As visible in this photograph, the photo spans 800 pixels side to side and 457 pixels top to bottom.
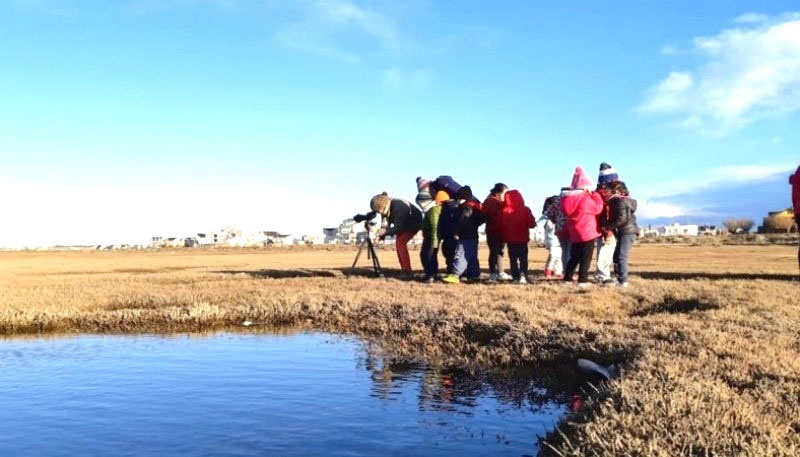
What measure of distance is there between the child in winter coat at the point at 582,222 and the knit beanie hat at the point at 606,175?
1.80 feet

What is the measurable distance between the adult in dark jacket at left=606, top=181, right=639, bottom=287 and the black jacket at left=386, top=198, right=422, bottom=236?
484cm

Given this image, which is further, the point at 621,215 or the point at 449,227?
the point at 449,227

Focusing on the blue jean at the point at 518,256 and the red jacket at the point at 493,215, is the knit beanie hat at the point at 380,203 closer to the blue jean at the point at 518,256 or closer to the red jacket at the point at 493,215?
the red jacket at the point at 493,215

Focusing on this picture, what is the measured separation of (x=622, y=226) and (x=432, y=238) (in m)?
4.09

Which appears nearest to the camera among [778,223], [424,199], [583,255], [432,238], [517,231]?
[583,255]

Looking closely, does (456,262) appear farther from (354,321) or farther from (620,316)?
(620,316)

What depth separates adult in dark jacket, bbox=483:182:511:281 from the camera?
52.6ft

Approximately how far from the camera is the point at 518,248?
1568 cm

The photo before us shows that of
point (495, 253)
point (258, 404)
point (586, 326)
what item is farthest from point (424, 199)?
point (258, 404)

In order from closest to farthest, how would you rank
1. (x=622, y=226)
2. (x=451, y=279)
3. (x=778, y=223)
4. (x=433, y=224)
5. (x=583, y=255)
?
(x=622, y=226) < (x=583, y=255) < (x=451, y=279) < (x=433, y=224) < (x=778, y=223)

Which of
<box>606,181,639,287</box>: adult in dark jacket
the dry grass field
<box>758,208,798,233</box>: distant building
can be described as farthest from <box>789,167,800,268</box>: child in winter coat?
<box>758,208,798,233</box>: distant building

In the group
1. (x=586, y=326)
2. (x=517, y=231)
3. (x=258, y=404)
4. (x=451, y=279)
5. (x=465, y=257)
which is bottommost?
(x=258, y=404)

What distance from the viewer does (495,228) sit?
16047mm

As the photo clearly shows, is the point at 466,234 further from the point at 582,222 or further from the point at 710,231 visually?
the point at 710,231
